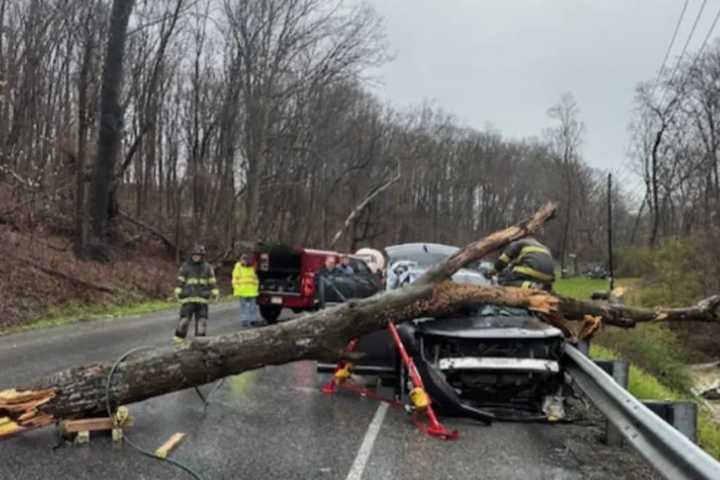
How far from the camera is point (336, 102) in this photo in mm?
50344

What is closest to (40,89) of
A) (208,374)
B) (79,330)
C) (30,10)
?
(30,10)

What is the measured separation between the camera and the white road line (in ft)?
18.5

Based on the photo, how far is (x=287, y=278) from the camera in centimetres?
1809

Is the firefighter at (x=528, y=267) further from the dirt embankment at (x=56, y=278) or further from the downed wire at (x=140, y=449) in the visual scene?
the dirt embankment at (x=56, y=278)

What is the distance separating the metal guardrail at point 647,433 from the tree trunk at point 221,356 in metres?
1.98

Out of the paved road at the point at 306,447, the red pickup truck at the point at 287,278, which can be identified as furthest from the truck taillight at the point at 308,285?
the paved road at the point at 306,447

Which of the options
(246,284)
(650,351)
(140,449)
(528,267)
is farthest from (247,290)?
(140,449)

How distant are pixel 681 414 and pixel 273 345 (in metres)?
3.76

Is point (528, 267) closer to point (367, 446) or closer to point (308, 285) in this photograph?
point (367, 446)

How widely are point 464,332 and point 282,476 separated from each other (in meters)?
2.73

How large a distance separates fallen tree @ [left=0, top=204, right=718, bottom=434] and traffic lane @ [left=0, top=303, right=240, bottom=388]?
2.49 m

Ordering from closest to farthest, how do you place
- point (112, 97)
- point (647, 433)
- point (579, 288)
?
point (647, 433), point (112, 97), point (579, 288)

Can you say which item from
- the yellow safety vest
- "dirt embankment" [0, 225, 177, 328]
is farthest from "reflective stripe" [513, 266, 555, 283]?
"dirt embankment" [0, 225, 177, 328]

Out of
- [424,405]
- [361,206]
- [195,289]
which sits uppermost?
[361,206]
